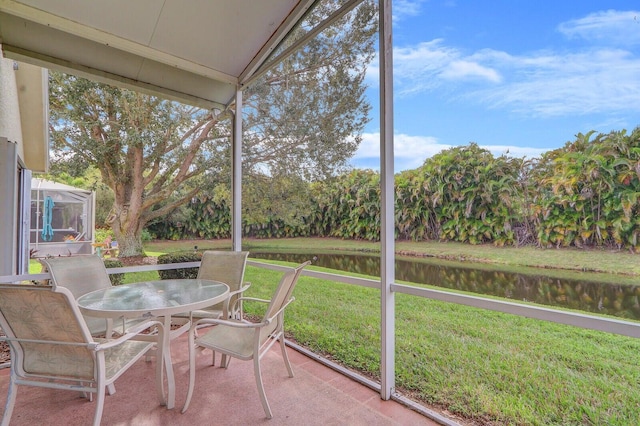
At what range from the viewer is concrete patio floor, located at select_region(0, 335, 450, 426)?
6.97 feet

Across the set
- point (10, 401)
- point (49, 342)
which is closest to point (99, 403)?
point (49, 342)

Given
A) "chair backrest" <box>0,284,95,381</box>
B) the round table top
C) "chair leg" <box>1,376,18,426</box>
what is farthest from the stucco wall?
"chair leg" <box>1,376,18,426</box>

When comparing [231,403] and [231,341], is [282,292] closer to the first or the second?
[231,341]

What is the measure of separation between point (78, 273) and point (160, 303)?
1.25m

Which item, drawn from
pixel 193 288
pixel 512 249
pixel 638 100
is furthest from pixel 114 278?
pixel 638 100

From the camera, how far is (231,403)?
232 centimetres

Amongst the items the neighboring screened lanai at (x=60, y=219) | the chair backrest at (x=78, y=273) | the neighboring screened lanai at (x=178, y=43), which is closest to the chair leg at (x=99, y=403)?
the chair backrest at (x=78, y=273)

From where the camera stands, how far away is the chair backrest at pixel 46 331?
1.62 metres

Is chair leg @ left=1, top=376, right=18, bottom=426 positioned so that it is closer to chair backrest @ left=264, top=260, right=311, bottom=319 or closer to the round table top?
the round table top

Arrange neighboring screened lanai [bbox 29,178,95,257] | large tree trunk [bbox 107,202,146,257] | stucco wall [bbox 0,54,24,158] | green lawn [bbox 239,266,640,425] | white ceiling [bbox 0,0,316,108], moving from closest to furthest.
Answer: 1. green lawn [bbox 239,266,640,425]
2. white ceiling [bbox 0,0,316,108]
3. stucco wall [bbox 0,54,24,158]
4. neighboring screened lanai [bbox 29,178,95,257]
5. large tree trunk [bbox 107,202,146,257]

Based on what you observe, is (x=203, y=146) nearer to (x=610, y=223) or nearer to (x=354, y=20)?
(x=354, y=20)

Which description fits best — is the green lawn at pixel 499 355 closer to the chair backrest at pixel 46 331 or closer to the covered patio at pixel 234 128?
the covered patio at pixel 234 128

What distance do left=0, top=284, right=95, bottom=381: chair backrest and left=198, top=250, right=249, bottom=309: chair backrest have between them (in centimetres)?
162

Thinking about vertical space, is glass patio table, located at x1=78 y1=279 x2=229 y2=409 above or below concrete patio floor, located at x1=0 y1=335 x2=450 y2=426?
above
